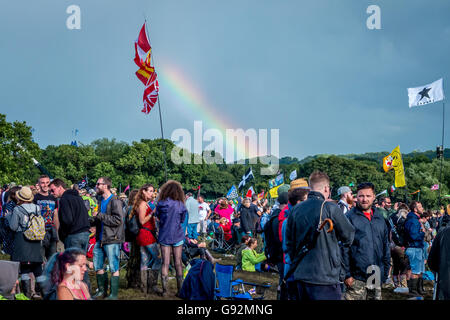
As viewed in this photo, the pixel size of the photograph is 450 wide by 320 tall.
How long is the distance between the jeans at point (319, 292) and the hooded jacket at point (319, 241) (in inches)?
1.8

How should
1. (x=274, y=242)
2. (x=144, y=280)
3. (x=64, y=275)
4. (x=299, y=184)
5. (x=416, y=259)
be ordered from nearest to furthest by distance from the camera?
(x=64, y=275), (x=299, y=184), (x=274, y=242), (x=144, y=280), (x=416, y=259)

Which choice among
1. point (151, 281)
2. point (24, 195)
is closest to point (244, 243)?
point (151, 281)

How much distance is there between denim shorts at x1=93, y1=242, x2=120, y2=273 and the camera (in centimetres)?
700

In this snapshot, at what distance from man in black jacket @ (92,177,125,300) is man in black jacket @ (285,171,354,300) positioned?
3783mm

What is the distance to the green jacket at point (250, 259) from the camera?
979cm

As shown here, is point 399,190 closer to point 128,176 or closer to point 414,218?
point 128,176

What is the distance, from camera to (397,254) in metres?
9.76

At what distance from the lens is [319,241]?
4.02m

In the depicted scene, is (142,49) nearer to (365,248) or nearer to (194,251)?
(194,251)

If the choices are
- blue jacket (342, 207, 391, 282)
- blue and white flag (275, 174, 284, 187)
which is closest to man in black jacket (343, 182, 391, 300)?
blue jacket (342, 207, 391, 282)

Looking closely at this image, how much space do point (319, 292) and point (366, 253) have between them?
149 cm

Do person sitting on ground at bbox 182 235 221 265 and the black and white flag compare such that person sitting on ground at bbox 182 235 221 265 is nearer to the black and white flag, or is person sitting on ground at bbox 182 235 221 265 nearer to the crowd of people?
the crowd of people
